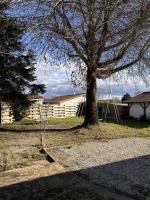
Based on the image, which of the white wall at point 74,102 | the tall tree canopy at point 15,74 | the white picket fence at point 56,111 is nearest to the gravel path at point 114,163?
the tall tree canopy at point 15,74

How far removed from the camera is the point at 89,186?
493 inches

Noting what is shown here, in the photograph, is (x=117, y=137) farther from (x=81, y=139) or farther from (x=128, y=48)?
(x=128, y=48)

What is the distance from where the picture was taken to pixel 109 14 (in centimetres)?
1911

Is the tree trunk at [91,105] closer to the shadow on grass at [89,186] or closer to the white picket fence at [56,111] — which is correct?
the shadow on grass at [89,186]

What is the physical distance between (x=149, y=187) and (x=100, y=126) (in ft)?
45.6

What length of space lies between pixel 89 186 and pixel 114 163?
3666 millimetres

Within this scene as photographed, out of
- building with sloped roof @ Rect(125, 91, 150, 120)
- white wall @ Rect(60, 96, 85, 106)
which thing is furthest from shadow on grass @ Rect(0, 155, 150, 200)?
white wall @ Rect(60, 96, 85, 106)

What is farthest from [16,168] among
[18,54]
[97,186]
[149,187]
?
[18,54]

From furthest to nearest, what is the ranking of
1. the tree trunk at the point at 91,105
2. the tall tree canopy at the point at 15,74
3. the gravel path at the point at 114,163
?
the tall tree canopy at the point at 15,74, the tree trunk at the point at 91,105, the gravel path at the point at 114,163

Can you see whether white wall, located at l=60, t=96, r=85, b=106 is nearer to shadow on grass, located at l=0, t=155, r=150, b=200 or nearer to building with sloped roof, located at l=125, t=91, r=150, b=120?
building with sloped roof, located at l=125, t=91, r=150, b=120

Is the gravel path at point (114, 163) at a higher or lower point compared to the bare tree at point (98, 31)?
lower

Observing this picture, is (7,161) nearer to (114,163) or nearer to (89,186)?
(114,163)

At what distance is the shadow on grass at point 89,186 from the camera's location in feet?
37.7

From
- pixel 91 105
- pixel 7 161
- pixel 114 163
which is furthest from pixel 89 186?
pixel 91 105
